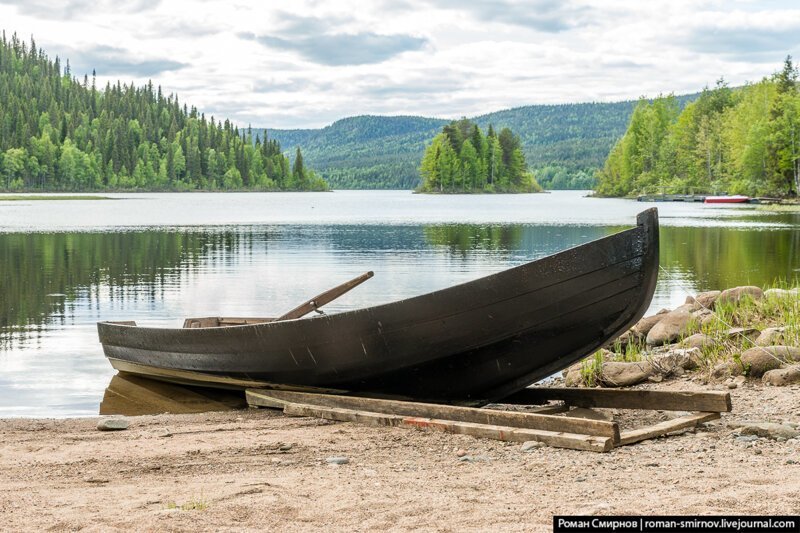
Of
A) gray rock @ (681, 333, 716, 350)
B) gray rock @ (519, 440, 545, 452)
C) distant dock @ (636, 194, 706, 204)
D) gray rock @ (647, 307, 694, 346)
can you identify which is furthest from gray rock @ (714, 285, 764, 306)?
distant dock @ (636, 194, 706, 204)

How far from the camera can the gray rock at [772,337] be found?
1170cm

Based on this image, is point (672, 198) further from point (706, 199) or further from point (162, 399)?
point (162, 399)

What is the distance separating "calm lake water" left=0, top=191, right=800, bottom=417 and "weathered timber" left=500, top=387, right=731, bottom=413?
19.9 feet

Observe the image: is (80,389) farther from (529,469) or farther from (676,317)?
(676,317)

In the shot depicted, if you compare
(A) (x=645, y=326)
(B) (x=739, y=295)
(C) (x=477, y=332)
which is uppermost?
(C) (x=477, y=332)

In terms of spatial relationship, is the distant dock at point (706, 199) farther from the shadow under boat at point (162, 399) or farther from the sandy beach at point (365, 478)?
the sandy beach at point (365, 478)

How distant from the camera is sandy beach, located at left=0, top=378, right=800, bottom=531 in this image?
225 inches

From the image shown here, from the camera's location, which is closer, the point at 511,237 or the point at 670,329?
the point at 670,329

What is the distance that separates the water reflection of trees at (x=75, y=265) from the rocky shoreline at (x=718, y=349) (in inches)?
451

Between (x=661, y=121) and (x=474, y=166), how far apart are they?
153ft

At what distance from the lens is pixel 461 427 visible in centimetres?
848

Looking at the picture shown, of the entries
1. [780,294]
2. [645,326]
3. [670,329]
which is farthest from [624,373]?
[645,326]

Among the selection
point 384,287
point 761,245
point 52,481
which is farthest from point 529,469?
point 761,245

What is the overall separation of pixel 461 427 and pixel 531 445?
0.83 meters
